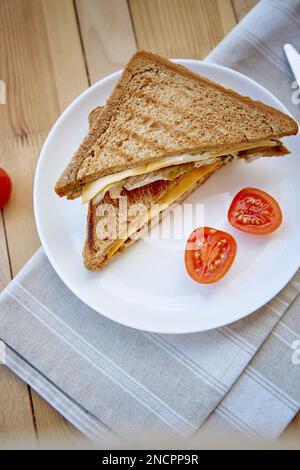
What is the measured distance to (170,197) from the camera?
104 inches

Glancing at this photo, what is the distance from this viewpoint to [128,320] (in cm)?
253

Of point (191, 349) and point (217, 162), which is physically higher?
point (217, 162)

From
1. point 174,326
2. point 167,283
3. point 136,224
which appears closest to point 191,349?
point 174,326

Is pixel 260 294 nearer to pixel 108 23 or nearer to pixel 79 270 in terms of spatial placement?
pixel 79 270

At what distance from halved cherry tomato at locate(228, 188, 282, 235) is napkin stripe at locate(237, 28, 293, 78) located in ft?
2.23

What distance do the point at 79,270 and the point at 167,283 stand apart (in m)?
0.41

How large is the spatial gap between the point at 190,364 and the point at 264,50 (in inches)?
61.4

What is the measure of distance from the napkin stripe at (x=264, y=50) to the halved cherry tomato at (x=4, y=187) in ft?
4.40

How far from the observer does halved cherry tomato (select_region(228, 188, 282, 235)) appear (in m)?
2.54

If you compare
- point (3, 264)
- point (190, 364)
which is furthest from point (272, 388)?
point (3, 264)

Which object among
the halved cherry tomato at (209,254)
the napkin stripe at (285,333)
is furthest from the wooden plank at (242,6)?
the napkin stripe at (285,333)

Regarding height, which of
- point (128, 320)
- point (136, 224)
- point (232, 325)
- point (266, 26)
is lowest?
point (128, 320)

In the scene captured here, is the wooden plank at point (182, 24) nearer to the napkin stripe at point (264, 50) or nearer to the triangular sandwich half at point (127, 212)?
the napkin stripe at point (264, 50)

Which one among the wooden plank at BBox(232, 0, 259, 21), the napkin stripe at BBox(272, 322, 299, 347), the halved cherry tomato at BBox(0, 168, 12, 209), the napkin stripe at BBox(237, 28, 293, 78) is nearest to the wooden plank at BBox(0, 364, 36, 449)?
the halved cherry tomato at BBox(0, 168, 12, 209)
